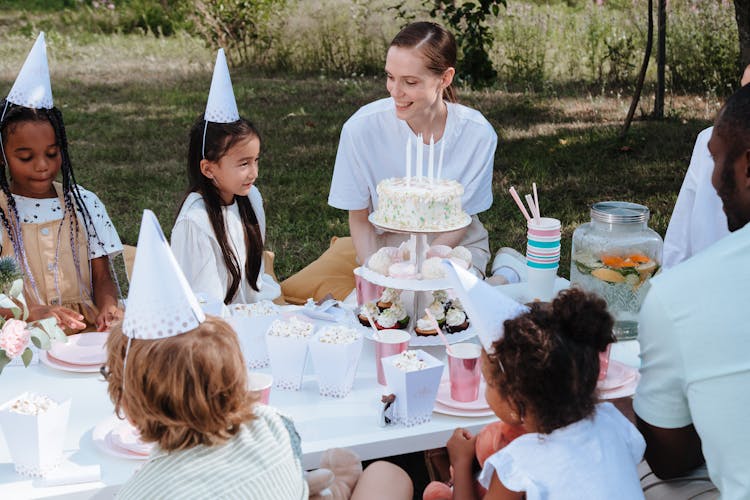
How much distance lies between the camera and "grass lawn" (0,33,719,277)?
670cm

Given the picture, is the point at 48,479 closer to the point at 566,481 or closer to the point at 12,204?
the point at 566,481

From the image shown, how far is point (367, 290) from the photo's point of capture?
341 centimetres

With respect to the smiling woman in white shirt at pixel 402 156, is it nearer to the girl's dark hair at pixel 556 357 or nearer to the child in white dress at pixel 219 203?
the child in white dress at pixel 219 203

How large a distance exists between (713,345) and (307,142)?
667 cm

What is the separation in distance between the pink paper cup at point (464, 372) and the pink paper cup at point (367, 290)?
671 millimetres

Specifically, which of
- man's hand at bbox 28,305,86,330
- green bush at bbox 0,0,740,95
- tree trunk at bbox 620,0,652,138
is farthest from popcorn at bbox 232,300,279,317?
green bush at bbox 0,0,740,95

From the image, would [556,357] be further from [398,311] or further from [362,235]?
[362,235]

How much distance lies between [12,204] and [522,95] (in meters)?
7.31

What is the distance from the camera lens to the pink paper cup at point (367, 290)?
11.1ft

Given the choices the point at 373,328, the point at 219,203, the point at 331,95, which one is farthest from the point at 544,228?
the point at 331,95

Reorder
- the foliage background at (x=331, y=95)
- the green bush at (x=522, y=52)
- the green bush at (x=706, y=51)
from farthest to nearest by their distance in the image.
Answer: the green bush at (x=522, y=52) < the green bush at (x=706, y=51) < the foliage background at (x=331, y=95)

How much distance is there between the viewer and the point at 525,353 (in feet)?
7.03

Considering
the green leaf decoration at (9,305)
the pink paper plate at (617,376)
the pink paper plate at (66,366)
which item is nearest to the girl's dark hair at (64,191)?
the pink paper plate at (66,366)

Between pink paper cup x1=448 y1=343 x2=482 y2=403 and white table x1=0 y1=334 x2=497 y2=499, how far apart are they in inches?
3.2
